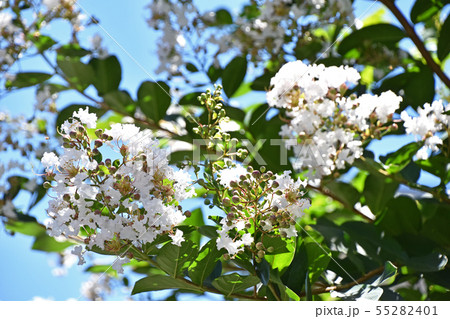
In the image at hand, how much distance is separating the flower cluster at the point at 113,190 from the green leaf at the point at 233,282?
0.13 metres

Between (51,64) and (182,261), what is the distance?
1.12 m

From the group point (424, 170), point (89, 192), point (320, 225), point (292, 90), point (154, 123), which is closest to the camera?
point (89, 192)

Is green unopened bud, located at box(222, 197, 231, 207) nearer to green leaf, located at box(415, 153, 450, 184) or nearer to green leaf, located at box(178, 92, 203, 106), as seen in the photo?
green leaf, located at box(415, 153, 450, 184)

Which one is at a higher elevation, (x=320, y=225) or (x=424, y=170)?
(x=424, y=170)

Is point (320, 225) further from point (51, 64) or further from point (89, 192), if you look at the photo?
point (51, 64)

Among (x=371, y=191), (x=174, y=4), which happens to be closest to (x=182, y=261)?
(x=371, y=191)

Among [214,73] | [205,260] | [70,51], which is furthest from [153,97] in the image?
[205,260]

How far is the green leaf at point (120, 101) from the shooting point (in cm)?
171

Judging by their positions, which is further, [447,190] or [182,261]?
[447,190]

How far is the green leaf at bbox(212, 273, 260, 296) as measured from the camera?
0.96 metres

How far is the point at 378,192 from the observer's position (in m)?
1.49

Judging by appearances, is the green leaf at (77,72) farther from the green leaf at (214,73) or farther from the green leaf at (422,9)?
the green leaf at (422,9)

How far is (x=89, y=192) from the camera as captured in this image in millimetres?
887

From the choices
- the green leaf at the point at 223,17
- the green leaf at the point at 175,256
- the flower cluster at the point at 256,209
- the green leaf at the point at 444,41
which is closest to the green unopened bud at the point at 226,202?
the flower cluster at the point at 256,209
